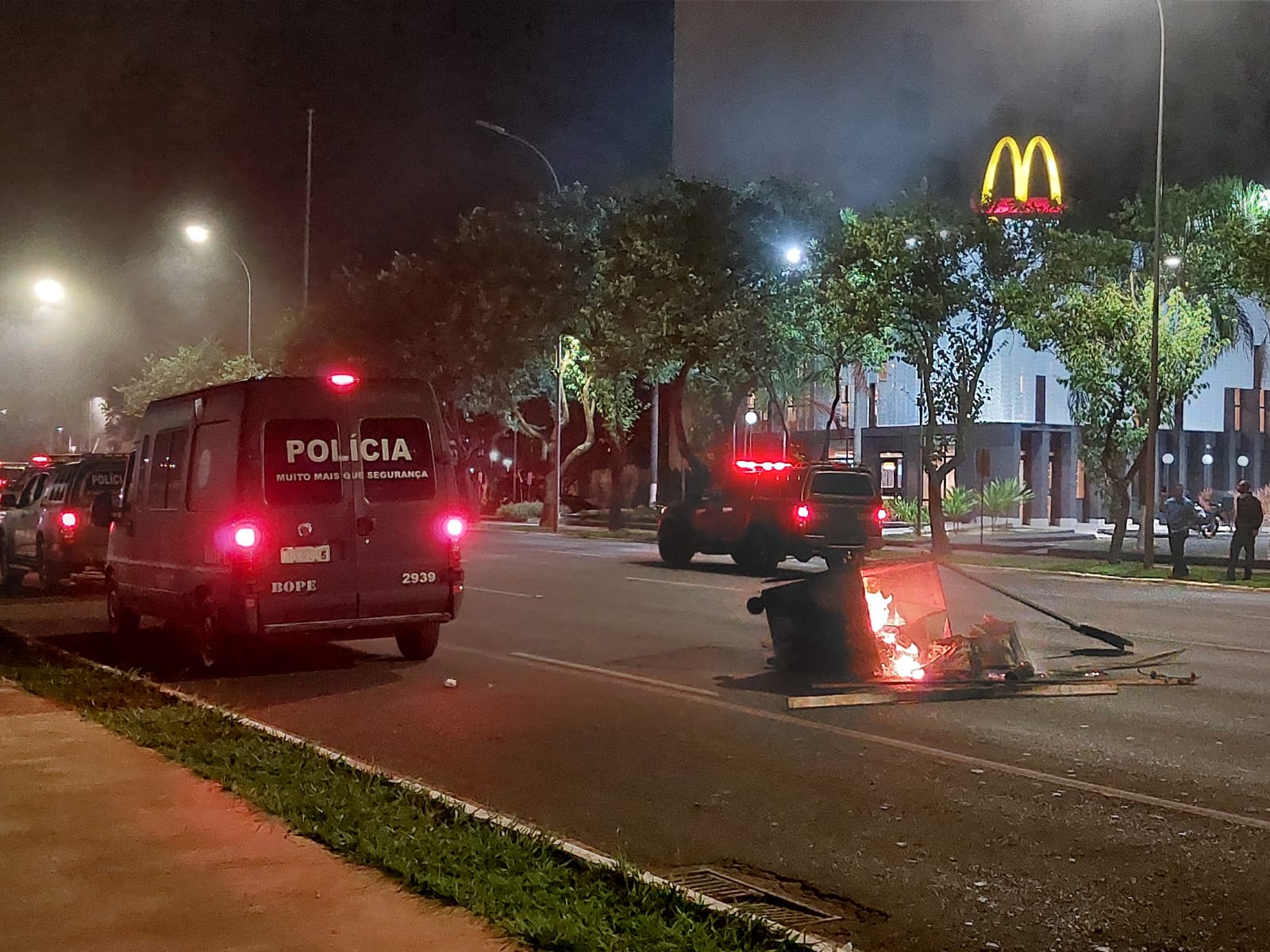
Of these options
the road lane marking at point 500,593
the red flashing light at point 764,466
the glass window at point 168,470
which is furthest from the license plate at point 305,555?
the red flashing light at point 764,466

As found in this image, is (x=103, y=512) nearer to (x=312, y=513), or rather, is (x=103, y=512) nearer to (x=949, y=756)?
(x=312, y=513)

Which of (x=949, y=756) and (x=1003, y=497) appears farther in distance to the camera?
(x=1003, y=497)

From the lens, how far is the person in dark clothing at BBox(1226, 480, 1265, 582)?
22766 mm

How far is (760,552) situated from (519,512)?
1206 inches

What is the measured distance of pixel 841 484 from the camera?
22844 mm

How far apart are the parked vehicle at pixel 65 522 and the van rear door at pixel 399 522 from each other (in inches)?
308

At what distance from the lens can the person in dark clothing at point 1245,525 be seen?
2277 centimetres

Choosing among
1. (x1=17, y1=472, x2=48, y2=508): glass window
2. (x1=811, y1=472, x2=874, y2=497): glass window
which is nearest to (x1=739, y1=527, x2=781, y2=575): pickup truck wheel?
(x1=811, y1=472, x2=874, y2=497): glass window

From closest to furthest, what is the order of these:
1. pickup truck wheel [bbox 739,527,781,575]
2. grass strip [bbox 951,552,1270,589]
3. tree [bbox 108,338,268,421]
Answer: pickup truck wheel [bbox 739,527,781,575]
grass strip [bbox 951,552,1270,589]
tree [bbox 108,338,268,421]

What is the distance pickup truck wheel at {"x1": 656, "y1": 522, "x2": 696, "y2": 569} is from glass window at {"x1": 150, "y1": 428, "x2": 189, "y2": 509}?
13014 millimetres

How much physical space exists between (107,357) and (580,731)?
69.4 meters

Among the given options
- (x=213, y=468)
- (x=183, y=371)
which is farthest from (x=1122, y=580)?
(x=183, y=371)

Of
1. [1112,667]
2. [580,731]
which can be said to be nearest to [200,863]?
[580,731]

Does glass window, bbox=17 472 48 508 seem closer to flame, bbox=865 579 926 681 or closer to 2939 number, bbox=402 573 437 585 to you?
2939 number, bbox=402 573 437 585
